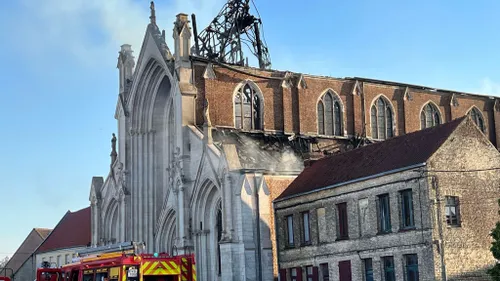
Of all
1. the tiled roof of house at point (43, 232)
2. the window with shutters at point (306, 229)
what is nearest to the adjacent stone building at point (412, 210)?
the window with shutters at point (306, 229)

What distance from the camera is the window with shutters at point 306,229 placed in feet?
120

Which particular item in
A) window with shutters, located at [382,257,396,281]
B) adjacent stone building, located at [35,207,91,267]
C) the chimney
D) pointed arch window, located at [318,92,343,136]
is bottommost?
window with shutters, located at [382,257,396,281]

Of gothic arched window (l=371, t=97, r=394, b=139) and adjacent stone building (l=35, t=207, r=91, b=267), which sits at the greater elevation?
gothic arched window (l=371, t=97, r=394, b=139)

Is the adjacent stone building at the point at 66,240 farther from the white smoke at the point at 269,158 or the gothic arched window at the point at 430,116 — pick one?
the gothic arched window at the point at 430,116

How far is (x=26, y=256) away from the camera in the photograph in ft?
263

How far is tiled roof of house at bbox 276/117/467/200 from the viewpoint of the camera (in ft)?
103

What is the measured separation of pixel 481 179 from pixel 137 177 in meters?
27.6

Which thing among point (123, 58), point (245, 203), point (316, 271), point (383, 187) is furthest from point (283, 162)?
point (123, 58)

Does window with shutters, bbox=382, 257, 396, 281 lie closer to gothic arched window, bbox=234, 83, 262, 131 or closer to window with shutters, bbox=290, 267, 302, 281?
window with shutters, bbox=290, 267, 302, 281

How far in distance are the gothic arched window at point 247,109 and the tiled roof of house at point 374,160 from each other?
843 centimetres

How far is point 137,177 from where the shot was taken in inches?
2087

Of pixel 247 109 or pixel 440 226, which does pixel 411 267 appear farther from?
pixel 247 109

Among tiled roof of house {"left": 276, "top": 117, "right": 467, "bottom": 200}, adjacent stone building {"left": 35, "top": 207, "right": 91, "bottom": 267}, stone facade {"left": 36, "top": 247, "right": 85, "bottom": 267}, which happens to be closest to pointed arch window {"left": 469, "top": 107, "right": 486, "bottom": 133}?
tiled roof of house {"left": 276, "top": 117, "right": 467, "bottom": 200}

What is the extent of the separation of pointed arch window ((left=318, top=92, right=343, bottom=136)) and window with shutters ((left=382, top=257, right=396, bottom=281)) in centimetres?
1910
